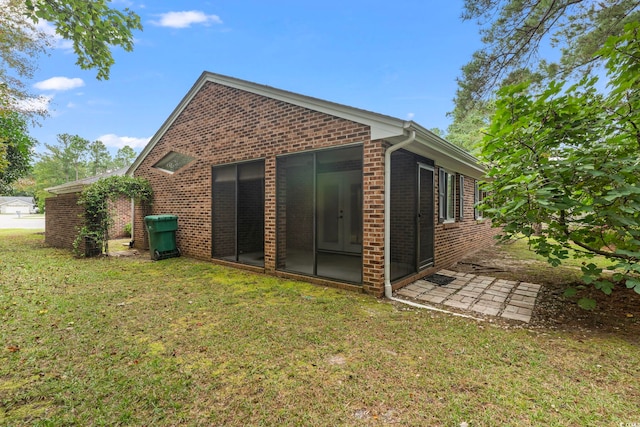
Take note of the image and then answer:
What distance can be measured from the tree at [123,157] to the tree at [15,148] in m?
47.1

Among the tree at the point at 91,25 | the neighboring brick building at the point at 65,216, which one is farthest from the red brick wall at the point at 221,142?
the tree at the point at 91,25

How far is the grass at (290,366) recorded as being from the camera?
1874 mm

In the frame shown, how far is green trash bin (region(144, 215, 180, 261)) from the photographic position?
291 inches

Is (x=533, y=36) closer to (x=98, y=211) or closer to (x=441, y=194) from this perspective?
(x=441, y=194)

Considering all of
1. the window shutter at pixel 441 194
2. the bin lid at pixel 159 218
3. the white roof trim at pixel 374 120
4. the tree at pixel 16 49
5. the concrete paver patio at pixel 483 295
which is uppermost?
the tree at pixel 16 49

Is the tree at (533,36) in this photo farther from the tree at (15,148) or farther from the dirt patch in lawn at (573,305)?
the tree at (15,148)

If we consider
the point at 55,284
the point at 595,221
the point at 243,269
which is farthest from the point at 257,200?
the point at 595,221

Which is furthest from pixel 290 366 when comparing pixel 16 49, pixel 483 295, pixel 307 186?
pixel 16 49

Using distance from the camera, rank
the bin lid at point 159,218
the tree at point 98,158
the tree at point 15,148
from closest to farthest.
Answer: the bin lid at point 159,218
the tree at point 15,148
the tree at point 98,158

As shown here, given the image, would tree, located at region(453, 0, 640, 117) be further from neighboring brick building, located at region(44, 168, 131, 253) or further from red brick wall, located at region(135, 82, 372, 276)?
neighboring brick building, located at region(44, 168, 131, 253)

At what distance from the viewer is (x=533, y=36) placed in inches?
227

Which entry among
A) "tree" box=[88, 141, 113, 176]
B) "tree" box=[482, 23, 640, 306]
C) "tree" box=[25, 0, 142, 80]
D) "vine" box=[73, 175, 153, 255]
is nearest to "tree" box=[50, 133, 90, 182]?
"tree" box=[88, 141, 113, 176]

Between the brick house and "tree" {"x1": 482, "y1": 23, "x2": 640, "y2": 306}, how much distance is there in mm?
1363

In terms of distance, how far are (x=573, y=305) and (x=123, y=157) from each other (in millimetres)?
69300
